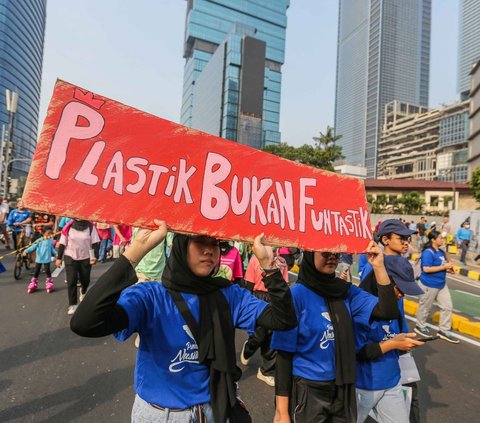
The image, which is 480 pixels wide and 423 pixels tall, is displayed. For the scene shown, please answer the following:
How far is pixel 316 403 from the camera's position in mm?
1821

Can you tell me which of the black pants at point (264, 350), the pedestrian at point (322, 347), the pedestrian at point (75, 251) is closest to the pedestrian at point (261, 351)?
the black pants at point (264, 350)

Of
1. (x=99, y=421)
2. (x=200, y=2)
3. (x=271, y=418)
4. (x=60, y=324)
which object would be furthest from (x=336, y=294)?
(x=200, y=2)

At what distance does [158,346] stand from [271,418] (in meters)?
1.97

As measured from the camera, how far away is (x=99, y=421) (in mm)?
2707

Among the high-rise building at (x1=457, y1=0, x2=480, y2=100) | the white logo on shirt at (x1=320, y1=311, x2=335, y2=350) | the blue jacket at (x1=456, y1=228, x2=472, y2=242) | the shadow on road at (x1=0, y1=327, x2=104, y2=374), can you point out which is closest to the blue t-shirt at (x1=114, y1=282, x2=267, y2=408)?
the white logo on shirt at (x1=320, y1=311, x2=335, y2=350)

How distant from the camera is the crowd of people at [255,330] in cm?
144

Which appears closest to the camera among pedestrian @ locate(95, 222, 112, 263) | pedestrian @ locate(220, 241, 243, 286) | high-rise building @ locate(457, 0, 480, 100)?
pedestrian @ locate(220, 241, 243, 286)

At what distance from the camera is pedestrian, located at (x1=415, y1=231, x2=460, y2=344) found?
16.7ft

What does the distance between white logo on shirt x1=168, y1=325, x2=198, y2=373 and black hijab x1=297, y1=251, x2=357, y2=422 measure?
Result: 0.80m

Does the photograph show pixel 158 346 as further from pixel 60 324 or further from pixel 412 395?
pixel 60 324

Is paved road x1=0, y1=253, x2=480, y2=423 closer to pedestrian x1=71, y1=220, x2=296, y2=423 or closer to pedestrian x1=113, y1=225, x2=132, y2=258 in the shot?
pedestrian x1=113, y1=225, x2=132, y2=258

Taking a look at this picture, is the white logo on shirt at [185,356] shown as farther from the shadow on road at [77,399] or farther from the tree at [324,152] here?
the tree at [324,152]

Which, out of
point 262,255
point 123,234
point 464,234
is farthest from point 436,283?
point 464,234

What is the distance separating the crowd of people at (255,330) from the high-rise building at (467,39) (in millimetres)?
172950
